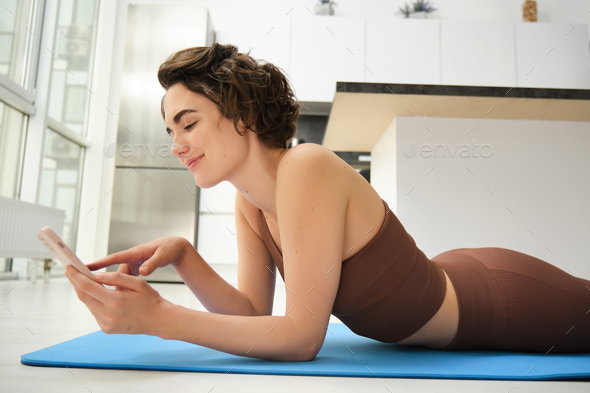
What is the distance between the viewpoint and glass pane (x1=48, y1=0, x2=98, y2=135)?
3744 mm

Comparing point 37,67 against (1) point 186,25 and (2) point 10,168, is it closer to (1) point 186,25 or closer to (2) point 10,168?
(2) point 10,168

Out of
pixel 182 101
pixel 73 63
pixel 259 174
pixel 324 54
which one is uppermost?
pixel 324 54

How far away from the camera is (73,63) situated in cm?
404

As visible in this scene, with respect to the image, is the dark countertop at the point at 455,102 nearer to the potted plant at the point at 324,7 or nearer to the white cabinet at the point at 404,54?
the white cabinet at the point at 404,54

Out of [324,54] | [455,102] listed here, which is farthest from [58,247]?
[324,54]

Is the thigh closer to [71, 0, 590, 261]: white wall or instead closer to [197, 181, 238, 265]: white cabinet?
[197, 181, 238, 265]: white cabinet

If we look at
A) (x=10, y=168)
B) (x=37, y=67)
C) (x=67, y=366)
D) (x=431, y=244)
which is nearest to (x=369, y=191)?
(x=67, y=366)

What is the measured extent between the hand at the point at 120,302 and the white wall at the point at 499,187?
1574 millimetres

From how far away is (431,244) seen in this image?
2.03 meters

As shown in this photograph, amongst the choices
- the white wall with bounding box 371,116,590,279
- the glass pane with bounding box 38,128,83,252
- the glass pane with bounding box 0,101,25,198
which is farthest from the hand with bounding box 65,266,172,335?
the glass pane with bounding box 38,128,83,252

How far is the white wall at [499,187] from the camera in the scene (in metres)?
2.04

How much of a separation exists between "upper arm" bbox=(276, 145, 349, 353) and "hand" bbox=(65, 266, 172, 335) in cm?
21

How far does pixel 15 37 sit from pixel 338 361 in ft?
11.6

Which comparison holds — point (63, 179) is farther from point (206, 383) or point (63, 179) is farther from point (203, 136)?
point (206, 383)
